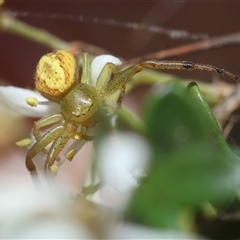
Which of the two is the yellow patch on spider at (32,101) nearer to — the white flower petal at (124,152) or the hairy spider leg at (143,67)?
the hairy spider leg at (143,67)

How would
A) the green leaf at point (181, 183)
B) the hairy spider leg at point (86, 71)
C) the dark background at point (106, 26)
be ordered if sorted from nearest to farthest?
the green leaf at point (181, 183), the hairy spider leg at point (86, 71), the dark background at point (106, 26)

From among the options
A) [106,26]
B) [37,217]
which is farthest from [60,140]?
[106,26]

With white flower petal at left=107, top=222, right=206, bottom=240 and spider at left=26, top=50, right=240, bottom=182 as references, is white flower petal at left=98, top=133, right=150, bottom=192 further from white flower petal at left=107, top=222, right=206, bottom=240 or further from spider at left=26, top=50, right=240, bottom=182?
spider at left=26, top=50, right=240, bottom=182

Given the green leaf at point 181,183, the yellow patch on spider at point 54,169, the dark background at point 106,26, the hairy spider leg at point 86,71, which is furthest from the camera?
the dark background at point 106,26

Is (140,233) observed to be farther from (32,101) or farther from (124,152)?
(32,101)

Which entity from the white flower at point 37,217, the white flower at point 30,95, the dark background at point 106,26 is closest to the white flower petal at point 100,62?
the white flower at point 30,95

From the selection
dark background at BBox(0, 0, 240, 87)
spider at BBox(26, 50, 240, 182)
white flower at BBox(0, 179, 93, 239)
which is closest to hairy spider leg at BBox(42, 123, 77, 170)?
spider at BBox(26, 50, 240, 182)

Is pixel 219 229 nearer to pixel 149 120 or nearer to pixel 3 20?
pixel 149 120

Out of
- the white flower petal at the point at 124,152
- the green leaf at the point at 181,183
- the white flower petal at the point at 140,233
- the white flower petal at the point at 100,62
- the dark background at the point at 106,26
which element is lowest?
the dark background at the point at 106,26

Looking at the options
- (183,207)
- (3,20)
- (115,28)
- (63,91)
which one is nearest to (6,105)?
(63,91)
